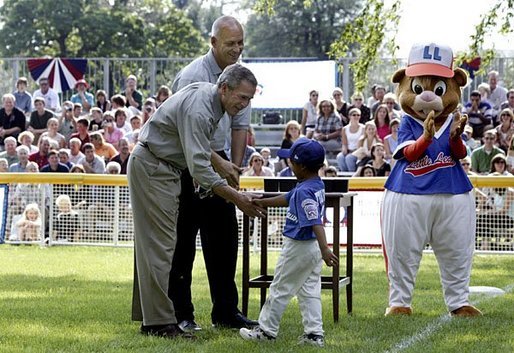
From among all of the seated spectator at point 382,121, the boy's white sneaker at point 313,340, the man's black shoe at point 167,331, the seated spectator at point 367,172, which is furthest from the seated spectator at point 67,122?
the boy's white sneaker at point 313,340

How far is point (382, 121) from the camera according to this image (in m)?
21.4

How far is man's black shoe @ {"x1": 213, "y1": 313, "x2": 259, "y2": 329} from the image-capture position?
33.2 feet

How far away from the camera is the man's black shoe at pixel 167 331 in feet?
30.9

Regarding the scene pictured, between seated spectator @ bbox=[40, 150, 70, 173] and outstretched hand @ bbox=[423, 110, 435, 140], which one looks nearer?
outstretched hand @ bbox=[423, 110, 435, 140]

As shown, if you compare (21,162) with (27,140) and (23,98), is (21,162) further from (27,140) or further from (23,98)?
(23,98)

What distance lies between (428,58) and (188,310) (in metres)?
3.33

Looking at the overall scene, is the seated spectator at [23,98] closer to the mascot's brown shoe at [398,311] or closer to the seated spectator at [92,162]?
the seated spectator at [92,162]

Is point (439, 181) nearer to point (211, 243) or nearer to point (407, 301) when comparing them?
point (407, 301)

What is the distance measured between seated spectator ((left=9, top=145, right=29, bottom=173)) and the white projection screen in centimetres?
577

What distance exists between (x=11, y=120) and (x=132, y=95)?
2.45 meters

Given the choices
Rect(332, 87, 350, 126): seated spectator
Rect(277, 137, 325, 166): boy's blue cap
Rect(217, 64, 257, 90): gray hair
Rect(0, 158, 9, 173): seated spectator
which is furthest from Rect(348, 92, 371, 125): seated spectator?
Rect(217, 64, 257, 90): gray hair

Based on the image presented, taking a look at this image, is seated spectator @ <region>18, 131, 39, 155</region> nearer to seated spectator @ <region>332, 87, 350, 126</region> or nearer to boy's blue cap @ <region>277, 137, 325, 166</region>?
seated spectator @ <region>332, 87, 350, 126</region>

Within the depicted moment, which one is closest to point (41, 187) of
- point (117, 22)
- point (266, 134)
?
point (266, 134)

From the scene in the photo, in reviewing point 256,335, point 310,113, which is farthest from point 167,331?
point 310,113
